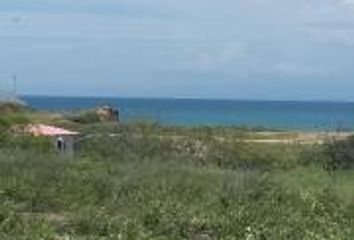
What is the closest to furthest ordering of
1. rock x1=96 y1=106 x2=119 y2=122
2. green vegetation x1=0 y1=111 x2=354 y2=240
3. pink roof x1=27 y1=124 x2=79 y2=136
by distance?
green vegetation x1=0 y1=111 x2=354 y2=240, pink roof x1=27 y1=124 x2=79 y2=136, rock x1=96 y1=106 x2=119 y2=122

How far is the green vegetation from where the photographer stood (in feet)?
53.9

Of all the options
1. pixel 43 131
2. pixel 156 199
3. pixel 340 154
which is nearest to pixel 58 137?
pixel 43 131

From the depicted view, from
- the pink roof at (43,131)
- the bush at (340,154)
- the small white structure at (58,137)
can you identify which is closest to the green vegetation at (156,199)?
the small white structure at (58,137)

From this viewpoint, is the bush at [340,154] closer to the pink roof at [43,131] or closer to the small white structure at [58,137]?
the small white structure at [58,137]

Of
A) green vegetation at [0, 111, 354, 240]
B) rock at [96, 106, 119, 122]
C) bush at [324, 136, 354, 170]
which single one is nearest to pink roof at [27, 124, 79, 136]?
green vegetation at [0, 111, 354, 240]

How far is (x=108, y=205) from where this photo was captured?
20.2 m

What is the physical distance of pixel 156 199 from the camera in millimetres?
20156

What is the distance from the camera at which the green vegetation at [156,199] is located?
16438 mm

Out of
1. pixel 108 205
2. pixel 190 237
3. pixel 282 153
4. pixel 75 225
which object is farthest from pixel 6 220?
pixel 282 153

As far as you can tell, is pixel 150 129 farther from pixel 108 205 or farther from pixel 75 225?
pixel 75 225

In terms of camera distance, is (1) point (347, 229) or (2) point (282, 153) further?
(2) point (282, 153)

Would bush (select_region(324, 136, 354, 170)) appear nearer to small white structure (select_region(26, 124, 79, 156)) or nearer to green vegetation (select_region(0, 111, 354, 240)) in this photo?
green vegetation (select_region(0, 111, 354, 240))

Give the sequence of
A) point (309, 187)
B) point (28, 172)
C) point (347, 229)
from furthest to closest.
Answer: point (309, 187)
point (28, 172)
point (347, 229)

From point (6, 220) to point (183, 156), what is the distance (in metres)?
18.1
